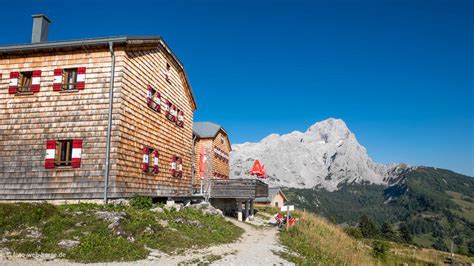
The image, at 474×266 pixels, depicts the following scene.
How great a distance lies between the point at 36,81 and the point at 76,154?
4616 mm

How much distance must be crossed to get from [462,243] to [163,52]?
18304 centimetres

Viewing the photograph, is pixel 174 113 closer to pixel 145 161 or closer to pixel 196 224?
pixel 145 161

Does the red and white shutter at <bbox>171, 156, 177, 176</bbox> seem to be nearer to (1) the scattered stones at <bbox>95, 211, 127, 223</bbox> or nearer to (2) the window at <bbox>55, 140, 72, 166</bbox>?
(2) the window at <bbox>55, 140, 72, 166</bbox>

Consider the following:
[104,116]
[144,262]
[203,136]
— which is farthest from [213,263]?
[203,136]

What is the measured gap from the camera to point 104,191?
16.4 m

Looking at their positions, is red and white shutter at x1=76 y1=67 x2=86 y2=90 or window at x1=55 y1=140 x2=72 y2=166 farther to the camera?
red and white shutter at x1=76 y1=67 x2=86 y2=90

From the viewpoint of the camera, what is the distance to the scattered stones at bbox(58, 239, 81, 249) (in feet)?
34.1

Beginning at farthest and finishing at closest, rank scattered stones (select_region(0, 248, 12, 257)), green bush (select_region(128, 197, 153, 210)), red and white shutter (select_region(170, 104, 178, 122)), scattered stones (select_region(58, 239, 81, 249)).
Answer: red and white shutter (select_region(170, 104, 178, 122))
green bush (select_region(128, 197, 153, 210))
scattered stones (select_region(58, 239, 81, 249))
scattered stones (select_region(0, 248, 12, 257))

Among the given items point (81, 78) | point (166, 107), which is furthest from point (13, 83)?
point (166, 107)

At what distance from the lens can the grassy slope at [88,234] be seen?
1021 cm

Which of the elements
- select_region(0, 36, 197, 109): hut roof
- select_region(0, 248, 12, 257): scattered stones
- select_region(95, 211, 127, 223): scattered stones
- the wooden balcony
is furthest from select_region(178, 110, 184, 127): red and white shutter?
select_region(0, 248, 12, 257): scattered stones

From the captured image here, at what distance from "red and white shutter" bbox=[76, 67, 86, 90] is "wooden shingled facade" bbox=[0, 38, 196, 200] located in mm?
118

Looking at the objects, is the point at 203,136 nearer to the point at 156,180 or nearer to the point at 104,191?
the point at 156,180

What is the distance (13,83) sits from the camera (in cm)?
1852
